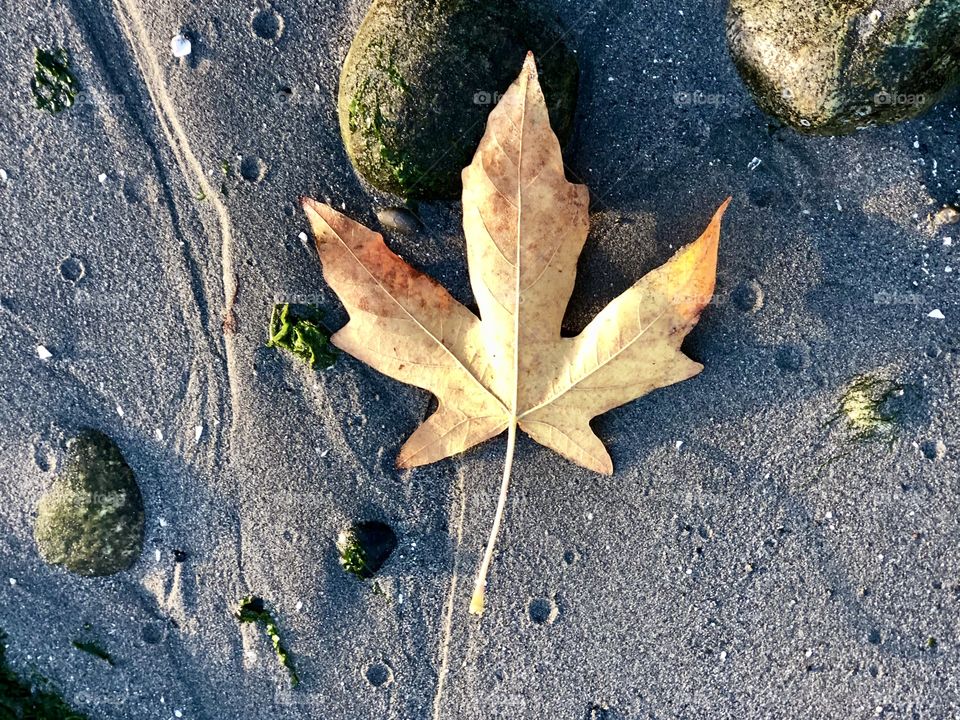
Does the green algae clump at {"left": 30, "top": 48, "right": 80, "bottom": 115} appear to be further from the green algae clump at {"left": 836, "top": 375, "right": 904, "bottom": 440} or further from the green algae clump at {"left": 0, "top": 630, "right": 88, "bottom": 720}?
the green algae clump at {"left": 836, "top": 375, "right": 904, "bottom": 440}

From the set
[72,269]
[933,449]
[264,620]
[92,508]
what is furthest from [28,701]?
[933,449]

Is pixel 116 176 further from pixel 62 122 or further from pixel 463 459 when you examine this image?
pixel 463 459

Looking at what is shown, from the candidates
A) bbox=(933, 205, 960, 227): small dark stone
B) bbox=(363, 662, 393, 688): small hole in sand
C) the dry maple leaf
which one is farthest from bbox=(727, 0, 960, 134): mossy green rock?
bbox=(363, 662, 393, 688): small hole in sand

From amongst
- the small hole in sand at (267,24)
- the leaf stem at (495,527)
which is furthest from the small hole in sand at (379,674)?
the small hole in sand at (267,24)

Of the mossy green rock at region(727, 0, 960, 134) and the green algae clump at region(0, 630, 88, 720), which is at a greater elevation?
the mossy green rock at region(727, 0, 960, 134)

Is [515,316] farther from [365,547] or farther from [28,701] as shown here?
[28,701]

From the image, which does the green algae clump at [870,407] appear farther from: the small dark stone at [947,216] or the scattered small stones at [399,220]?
the scattered small stones at [399,220]
